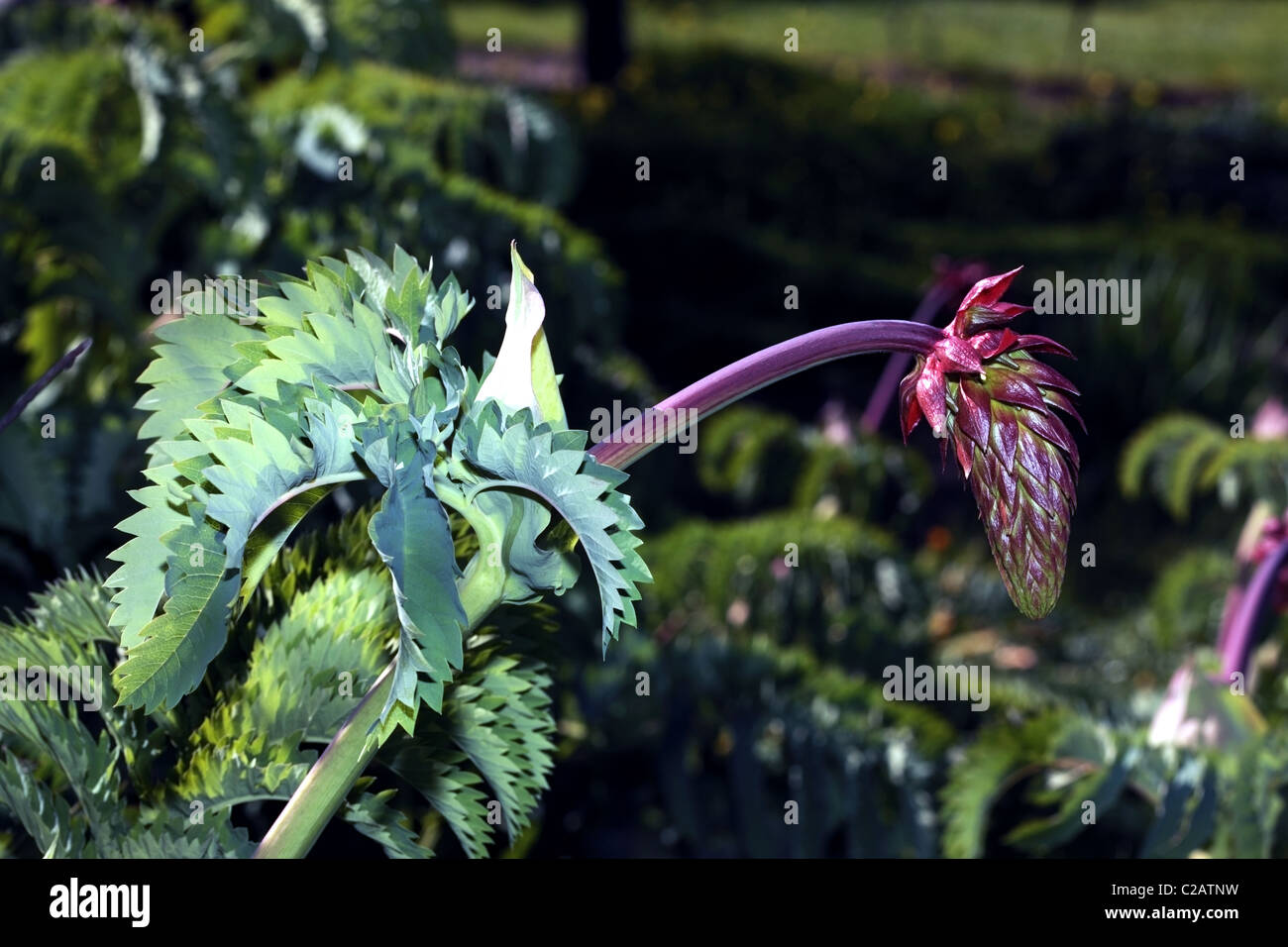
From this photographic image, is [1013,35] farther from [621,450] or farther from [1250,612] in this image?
[621,450]

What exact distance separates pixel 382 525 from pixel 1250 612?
95cm

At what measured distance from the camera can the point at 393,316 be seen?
2.19ft

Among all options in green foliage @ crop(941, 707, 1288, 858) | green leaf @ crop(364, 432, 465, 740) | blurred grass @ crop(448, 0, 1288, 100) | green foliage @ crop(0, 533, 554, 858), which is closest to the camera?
green leaf @ crop(364, 432, 465, 740)

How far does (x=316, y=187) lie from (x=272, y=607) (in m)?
1.24

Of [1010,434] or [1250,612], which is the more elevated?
[1010,434]

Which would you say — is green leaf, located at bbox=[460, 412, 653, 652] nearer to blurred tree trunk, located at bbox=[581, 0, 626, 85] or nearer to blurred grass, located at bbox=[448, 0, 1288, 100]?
blurred tree trunk, located at bbox=[581, 0, 626, 85]

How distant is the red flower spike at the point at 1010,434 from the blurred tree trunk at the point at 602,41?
6.24 meters

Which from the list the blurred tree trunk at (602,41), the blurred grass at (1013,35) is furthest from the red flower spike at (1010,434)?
the blurred grass at (1013,35)

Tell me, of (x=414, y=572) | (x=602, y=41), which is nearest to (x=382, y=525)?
(x=414, y=572)

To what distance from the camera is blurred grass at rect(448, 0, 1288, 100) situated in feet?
24.7

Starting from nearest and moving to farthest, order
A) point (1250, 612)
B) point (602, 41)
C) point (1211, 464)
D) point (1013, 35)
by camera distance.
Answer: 1. point (1250, 612)
2. point (1211, 464)
3. point (602, 41)
4. point (1013, 35)

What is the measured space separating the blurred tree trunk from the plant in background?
6169 mm

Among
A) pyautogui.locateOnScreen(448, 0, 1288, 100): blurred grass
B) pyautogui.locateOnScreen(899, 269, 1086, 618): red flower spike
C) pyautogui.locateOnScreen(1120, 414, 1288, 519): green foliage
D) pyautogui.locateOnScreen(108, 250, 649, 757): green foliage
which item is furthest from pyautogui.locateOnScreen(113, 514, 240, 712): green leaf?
pyautogui.locateOnScreen(448, 0, 1288, 100): blurred grass

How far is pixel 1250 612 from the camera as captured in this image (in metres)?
1.24
